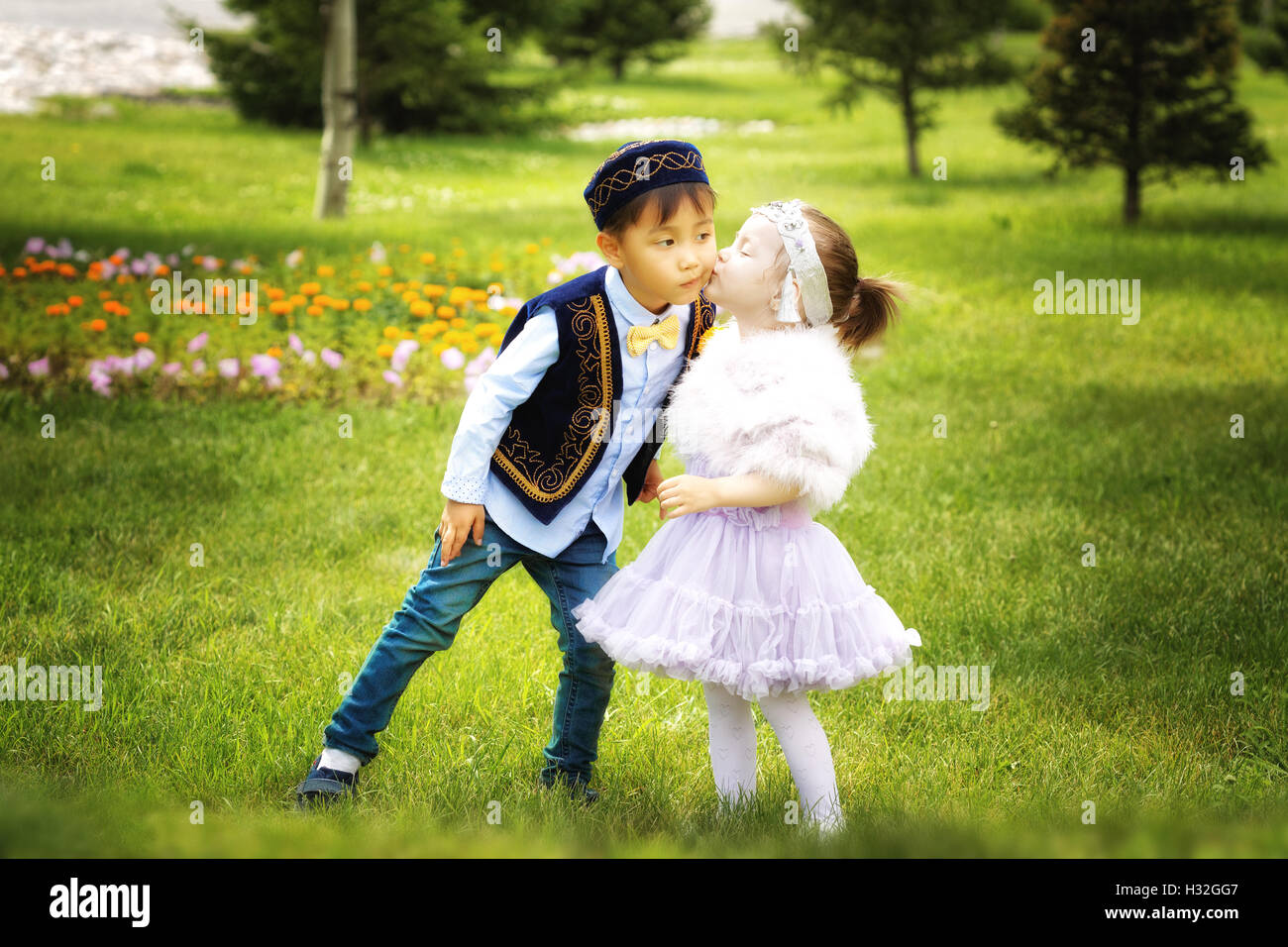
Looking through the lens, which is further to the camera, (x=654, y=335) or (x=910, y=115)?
(x=910, y=115)

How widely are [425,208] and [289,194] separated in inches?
80.7

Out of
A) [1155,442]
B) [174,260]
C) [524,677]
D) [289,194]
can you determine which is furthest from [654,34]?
[524,677]

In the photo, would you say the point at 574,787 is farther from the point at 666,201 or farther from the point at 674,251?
the point at 666,201

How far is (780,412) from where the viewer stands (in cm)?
253

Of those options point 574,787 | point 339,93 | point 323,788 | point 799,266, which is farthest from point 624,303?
point 339,93

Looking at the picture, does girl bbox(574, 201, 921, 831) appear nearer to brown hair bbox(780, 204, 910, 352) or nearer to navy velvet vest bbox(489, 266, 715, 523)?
brown hair bbox(780, 204, 910, 352)

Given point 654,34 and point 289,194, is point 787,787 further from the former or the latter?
point 654,34

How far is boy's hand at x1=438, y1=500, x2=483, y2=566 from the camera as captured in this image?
2707 mm

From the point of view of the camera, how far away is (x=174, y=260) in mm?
8641

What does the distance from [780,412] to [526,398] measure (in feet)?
2.04

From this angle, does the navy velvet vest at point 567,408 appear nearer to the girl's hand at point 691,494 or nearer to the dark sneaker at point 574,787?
the girl's hand at point 691,494

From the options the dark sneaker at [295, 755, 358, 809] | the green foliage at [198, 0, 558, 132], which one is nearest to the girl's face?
the dark sneaker at [295, 755, 358, 809]

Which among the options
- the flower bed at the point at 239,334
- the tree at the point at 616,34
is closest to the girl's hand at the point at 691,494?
the flower bed at the point at 239,334

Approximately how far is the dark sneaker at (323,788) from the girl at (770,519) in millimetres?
785
